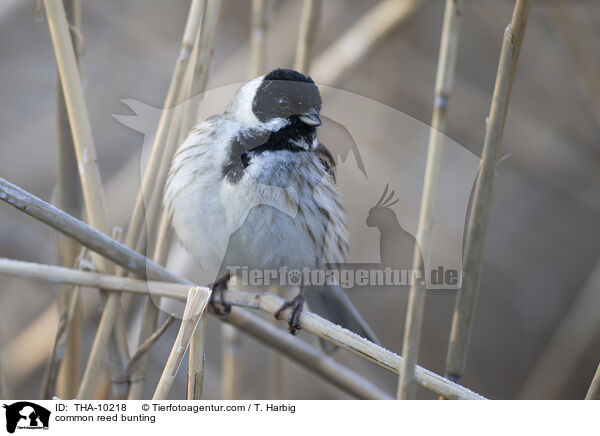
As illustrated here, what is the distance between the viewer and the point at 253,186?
1.55 meters

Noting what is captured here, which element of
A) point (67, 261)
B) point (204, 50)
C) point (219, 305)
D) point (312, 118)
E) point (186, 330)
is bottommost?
point (186, 330)

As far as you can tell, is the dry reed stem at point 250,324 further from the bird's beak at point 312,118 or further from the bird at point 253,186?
the bird's beak at point 312,118

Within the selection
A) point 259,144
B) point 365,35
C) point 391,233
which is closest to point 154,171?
point 259,144

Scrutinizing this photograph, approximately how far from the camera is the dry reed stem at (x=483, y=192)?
50.3 inches

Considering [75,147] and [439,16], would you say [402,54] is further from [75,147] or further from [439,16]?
[75,147]

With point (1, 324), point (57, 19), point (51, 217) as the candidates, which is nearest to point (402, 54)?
point (57, 19)

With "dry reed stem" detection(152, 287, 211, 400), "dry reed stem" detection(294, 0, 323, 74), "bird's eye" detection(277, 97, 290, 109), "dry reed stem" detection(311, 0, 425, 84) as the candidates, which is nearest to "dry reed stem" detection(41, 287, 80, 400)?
"dry reed stem" detection(152, 287, 211, 400)

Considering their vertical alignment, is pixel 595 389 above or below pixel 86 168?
below

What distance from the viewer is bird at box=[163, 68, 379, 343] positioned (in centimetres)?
154

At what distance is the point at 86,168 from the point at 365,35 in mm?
1080

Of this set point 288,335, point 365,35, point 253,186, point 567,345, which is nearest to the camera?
point 253,186

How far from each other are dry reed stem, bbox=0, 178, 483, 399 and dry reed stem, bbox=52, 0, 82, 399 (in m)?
0.34

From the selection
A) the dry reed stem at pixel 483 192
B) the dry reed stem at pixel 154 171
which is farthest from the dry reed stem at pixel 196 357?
the dry reed stem at pixel 483 192
